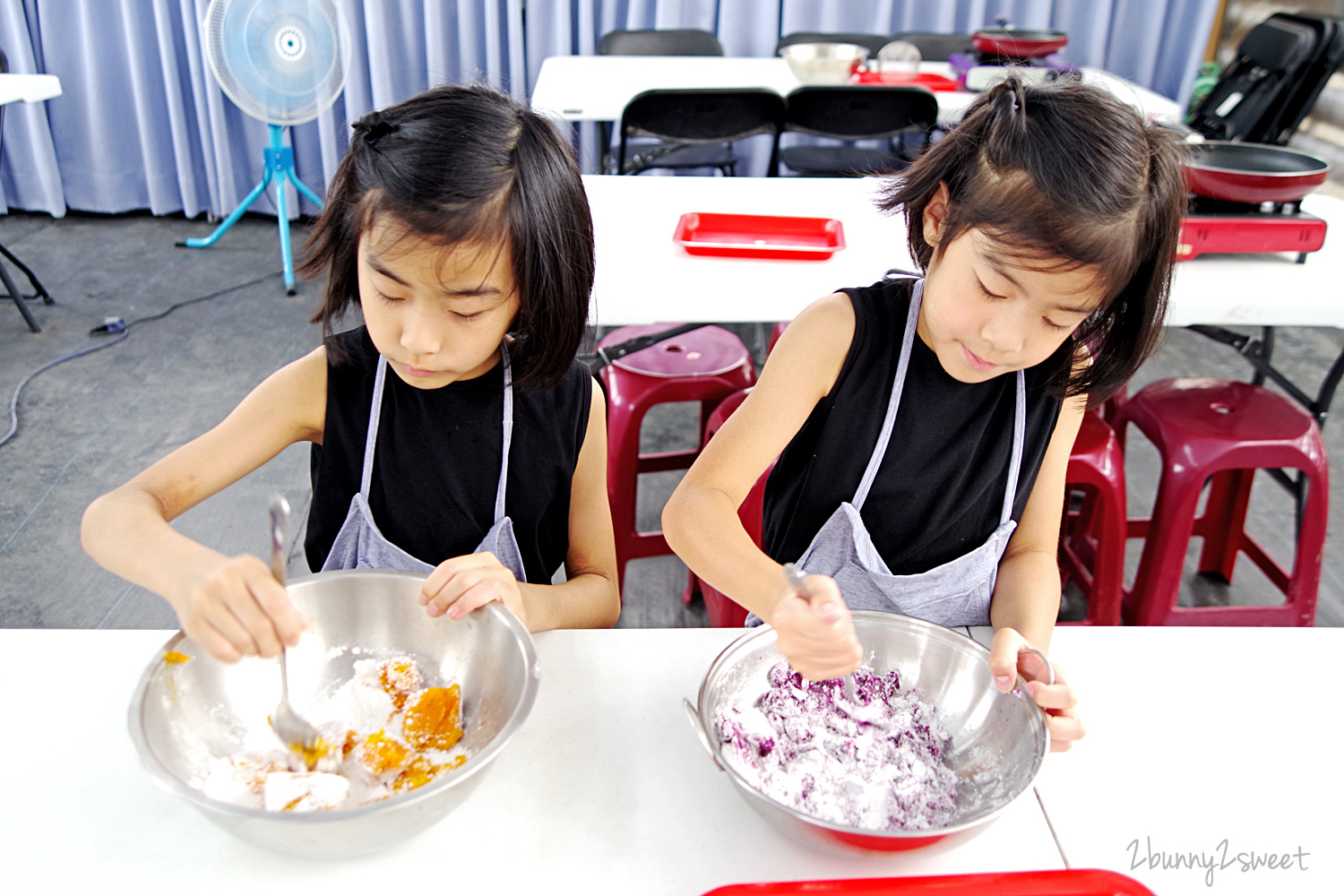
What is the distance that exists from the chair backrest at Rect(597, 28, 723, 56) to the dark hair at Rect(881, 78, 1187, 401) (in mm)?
2993

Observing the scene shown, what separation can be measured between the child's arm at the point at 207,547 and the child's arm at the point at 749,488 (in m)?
0.37

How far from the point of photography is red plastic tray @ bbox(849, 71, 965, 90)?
325 cm

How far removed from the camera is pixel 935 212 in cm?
100

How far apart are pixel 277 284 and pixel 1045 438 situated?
3.35m

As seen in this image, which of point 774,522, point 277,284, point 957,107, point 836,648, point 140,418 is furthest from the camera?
point 277,284

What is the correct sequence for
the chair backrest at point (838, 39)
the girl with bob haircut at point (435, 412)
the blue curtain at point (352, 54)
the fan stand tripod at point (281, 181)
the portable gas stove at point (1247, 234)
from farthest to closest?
the blue curtain at point (352, 54), the chair backrest at point (838, 39), the fan stand tripod at point (281, 181), the portable gas stove at point (1247, 234), the girl with bob haircut at point (435, 412)

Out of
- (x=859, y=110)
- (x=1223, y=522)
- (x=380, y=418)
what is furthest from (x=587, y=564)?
(x=859, y=110)

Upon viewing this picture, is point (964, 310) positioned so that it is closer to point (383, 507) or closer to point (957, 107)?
point (383, 507)

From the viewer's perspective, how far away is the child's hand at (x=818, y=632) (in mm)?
682

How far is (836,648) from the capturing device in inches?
27.1

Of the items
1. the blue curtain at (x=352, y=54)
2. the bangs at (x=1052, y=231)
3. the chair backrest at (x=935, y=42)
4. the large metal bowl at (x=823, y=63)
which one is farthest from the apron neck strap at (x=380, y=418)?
the chair backrest at (x=935, y=42)

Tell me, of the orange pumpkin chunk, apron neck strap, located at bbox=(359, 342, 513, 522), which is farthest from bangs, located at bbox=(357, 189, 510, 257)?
the orange pumpkin chunk

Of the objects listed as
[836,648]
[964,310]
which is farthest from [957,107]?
[836,648]

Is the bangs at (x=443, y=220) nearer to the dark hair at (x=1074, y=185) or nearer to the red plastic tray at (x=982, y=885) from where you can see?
the dark hair at (x=1074, y=185)
